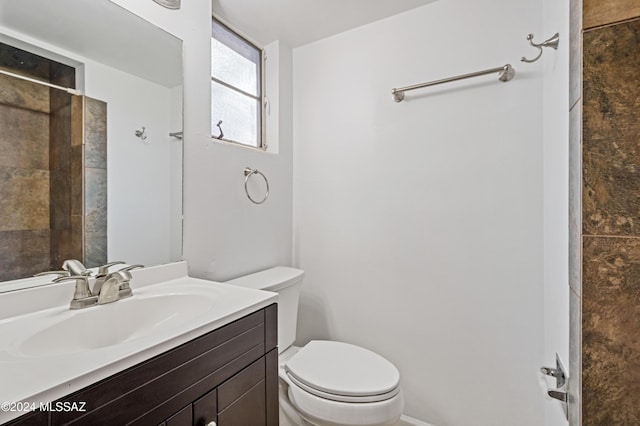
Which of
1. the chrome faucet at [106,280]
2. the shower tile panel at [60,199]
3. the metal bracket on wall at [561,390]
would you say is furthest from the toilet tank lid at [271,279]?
the metal bracket on wall at [561,390]

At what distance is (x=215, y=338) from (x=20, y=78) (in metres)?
0.93

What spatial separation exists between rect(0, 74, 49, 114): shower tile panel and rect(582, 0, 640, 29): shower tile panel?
148cm

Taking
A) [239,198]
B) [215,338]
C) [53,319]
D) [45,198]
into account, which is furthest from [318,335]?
[45,198]

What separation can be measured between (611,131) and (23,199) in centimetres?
154

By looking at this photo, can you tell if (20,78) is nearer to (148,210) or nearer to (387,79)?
(148,210)

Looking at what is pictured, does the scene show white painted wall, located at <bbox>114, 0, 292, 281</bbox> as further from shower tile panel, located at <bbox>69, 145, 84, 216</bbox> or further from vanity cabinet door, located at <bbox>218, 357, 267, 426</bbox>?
vanity cabinet door, located at <bbox>218, 357, 267, 426</bbox>

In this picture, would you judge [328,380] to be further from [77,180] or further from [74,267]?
[77,180]

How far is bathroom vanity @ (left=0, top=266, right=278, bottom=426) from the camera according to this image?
52cm

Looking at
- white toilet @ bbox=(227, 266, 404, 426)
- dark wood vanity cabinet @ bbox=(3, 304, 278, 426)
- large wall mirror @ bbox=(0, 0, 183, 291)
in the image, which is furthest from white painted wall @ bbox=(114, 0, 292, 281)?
dark wood vanity cabinet @ bbox=(3, 304, 278, 426)

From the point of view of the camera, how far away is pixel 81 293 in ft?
2.90

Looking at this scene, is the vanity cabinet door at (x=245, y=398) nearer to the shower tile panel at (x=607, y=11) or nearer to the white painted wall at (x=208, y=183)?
the white painted wall at (x=208, y=183)

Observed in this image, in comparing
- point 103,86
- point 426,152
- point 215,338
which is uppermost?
point 103,86

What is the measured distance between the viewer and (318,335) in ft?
6.06

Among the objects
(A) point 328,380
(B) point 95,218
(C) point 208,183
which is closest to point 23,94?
(B) point 95,218
